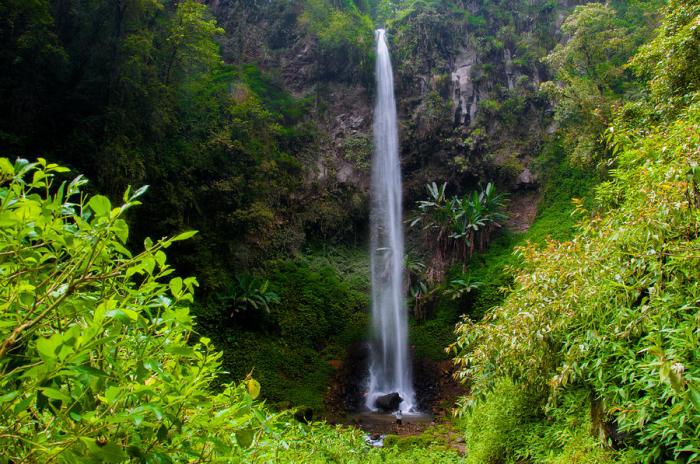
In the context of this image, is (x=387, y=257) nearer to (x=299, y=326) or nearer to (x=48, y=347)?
(x=299, y=326)

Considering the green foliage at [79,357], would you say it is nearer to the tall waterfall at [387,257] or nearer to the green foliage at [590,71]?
the tall waterfall at [387,257]

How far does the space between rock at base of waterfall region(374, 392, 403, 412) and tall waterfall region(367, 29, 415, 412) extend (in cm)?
33

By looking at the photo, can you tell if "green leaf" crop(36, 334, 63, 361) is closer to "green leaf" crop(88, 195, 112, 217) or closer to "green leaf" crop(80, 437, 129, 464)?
"green leaf" crop(80, 437, 129, 464)

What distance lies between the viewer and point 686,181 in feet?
10.4

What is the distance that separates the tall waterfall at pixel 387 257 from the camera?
42.7 feet

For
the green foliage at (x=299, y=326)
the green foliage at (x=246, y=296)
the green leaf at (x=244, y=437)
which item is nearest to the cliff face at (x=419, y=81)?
the green foliage at (x=299, y=326)

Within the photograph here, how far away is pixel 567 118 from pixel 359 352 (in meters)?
9.69

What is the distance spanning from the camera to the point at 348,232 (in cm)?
1645

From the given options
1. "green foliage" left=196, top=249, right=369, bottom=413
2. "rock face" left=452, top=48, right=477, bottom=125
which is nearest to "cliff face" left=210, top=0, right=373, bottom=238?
"green foliage" left=196, top=249, right=369, bottom=413

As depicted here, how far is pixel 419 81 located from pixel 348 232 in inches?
284

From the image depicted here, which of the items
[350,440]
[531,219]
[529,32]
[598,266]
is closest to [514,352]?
[598,266]

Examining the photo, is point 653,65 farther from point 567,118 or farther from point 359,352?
point 359,352

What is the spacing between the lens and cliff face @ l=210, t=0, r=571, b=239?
16.8 metres

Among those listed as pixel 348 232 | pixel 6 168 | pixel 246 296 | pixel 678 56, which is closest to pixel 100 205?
pixel 6 168
